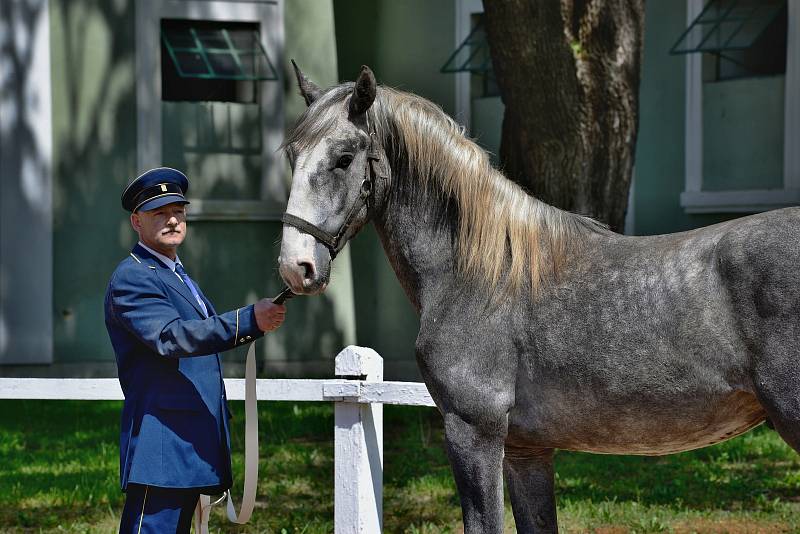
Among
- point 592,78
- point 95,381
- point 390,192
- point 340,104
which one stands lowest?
point 95,381

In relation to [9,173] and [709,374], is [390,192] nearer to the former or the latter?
[709,374]

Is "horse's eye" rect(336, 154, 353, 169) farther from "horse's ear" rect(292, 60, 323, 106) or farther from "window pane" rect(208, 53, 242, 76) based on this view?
"window pane" rect(208, 53, 242, 76)

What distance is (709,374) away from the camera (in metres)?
3.11

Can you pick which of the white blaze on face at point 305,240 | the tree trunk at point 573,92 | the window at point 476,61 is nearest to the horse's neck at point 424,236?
the white blaze on face at point 305,240

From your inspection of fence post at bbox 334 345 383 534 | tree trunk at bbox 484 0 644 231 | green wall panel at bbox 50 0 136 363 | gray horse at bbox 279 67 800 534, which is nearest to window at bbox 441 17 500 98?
green wall panel at bbox 50 0 136 363

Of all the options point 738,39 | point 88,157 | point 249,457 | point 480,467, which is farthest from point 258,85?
point 480,467

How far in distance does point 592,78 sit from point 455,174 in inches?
141

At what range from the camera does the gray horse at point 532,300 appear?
3084 millimetres

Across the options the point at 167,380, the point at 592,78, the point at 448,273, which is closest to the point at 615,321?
the point at 448,273

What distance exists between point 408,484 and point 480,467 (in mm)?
3786

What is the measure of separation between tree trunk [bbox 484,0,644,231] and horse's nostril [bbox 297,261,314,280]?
12.6 ft

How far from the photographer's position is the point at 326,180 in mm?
3396

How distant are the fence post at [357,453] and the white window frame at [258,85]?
6845mm

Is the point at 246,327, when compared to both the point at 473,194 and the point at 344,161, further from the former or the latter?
the point at 473,194
